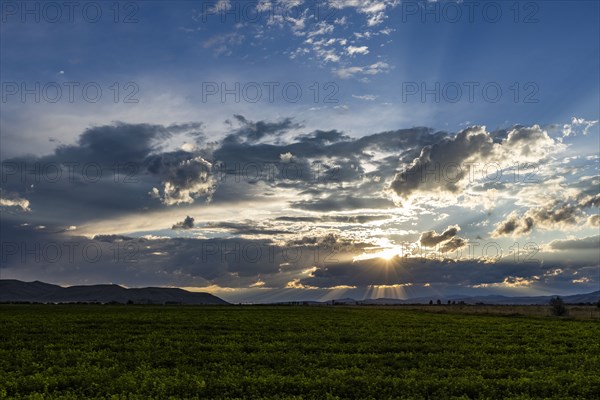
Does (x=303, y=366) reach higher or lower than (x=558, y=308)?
higher

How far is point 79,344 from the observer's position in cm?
3519

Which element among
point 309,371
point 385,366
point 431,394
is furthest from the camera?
point 385,366

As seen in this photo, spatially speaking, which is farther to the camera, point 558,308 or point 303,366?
point 558,308

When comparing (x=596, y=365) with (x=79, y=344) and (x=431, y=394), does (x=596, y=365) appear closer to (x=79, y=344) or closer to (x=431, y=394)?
(x=431, y=394)

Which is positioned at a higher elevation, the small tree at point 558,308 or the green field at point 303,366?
the green field at point 303,366

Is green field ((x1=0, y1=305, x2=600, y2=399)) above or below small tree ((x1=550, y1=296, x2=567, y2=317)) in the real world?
above

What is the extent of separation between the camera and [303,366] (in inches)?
1000

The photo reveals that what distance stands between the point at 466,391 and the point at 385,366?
6117 mm

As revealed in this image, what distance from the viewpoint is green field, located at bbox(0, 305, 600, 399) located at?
67.4 ft

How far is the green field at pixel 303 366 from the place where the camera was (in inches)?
808

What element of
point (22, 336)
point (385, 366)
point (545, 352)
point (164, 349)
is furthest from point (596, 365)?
point (22, 336)

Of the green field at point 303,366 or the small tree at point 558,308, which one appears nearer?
the green field at point 303,366

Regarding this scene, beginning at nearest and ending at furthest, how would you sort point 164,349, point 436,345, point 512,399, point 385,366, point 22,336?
1. point 512,399
2. point 385,366
3. point 164,349
4. point 436,345
5. point 22,336

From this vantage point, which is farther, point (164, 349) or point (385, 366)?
point (164, 349)
